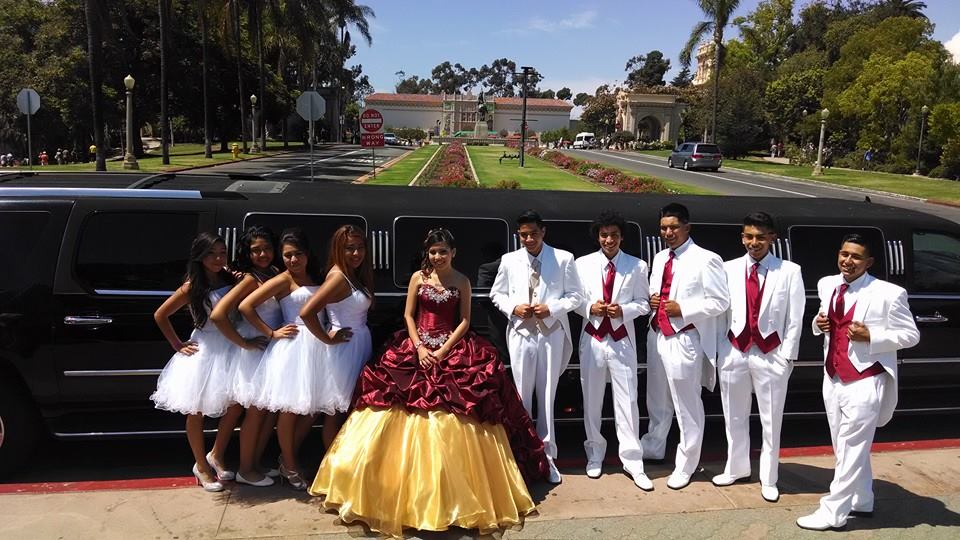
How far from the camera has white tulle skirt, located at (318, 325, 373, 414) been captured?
377 centimetres

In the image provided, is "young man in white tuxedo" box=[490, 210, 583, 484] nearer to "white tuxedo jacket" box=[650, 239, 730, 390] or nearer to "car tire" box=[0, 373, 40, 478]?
"white tuxedo jacket" box=[650, 239, 730, 390]

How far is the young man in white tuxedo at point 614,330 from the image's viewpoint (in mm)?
4020

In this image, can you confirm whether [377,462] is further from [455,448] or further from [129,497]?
[129,497]

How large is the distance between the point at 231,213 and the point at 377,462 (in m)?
1.89

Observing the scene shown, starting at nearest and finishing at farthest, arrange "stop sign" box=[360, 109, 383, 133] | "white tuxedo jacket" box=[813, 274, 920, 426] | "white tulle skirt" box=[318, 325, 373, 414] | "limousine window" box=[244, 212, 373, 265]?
"white tuxedo jacket" box=[813, 274, 920, 426], "white tulle skirt" box=[318, 325, 373, 414], "limousine window" box=[244, 212, 373, 265], "stop sign" box=[360, 109, 383, 133]

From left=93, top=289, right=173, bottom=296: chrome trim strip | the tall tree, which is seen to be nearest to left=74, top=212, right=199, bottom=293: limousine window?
left=93, top=289, right=173, bottom=296: chrome trim strip

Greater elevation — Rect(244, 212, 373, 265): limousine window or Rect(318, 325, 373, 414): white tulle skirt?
Rect(244, 212, 373, 265): limousine window

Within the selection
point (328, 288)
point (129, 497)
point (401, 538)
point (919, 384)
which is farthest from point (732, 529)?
point (129, 497)

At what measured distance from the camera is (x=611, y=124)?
89188 millimetres

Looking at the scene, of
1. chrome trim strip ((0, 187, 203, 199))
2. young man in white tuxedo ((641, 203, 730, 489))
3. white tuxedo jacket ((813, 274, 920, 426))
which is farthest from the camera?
chrome trim strip ((0, 187, 203, 199))

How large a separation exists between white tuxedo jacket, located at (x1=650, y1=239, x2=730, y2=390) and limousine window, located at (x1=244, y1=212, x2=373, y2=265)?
1953 millimetres

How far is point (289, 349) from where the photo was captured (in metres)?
3.76

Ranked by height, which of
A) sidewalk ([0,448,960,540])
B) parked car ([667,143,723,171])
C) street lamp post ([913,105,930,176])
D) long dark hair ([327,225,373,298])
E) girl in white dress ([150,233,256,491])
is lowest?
sidewalk ([0,448,960,540])

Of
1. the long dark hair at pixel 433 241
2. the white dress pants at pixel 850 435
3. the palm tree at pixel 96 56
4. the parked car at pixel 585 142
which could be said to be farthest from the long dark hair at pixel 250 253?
the parked car at pixel 585 142
